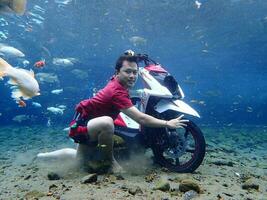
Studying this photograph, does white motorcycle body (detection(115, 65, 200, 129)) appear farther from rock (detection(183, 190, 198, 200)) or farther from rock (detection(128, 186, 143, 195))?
rock (detection(128, 186, 143, 195))

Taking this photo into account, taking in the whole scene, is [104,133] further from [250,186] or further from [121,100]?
[250,186]

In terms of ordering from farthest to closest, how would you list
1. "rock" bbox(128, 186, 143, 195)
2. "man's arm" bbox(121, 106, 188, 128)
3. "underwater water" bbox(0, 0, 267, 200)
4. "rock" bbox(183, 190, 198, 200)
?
"underwater water" bbox(0, 0, 267, 200), "man's arm" bbox(121, 106, 188, 128), "rock" bbox(128, 186, 143, 195), "rock" bbox(183, 190, 198, 200)

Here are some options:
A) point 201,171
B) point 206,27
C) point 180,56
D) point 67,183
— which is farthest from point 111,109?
point 180,56

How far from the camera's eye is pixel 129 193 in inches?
159

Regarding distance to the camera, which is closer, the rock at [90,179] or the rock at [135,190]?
the rock at [135,190]

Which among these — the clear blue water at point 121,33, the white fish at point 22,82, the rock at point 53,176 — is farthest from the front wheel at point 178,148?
the clear blue water at point 121,33

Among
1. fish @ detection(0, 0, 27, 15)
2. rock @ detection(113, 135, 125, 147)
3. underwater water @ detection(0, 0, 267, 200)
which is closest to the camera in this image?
fish @ detection(0, 0, 27, 15)

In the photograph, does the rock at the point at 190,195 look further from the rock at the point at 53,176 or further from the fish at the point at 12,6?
the fish at the point at 12,6

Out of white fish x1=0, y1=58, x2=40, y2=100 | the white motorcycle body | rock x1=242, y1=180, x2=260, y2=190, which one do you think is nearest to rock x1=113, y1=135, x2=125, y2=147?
the white motorcycle body

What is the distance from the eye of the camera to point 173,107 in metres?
5.37

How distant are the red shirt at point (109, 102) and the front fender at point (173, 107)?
0.78 meters

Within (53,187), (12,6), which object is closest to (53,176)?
(53,187)

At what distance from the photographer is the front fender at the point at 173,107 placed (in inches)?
209

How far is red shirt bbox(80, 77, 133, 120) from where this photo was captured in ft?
16.4
